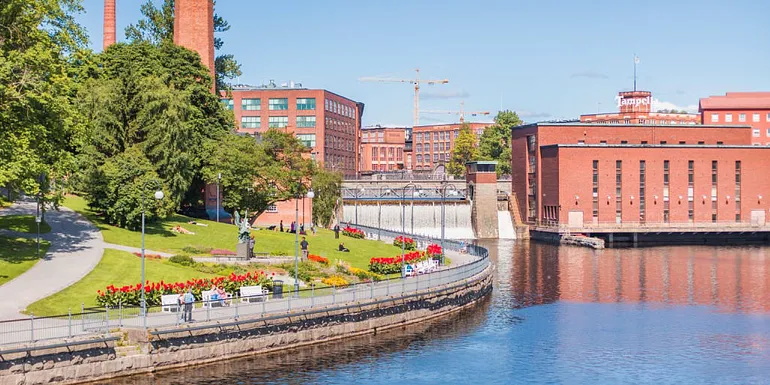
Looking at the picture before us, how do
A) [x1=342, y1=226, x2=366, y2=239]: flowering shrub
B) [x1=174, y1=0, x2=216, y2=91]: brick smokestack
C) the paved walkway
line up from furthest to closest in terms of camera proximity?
[x1=174, y1=0, x2=216, y2=91]: brick smokestack
[x1=342, y1=226, x2=366, y2=239]: flowering shrub
the paved walkway

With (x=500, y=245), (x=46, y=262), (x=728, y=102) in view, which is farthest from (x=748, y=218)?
(x=46, y=262)

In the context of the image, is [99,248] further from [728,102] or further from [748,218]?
[728,102]

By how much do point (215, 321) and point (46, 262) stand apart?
48.5 feet

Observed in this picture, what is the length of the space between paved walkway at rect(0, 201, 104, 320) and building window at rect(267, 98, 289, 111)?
249ft

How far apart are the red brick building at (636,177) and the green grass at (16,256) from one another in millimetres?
78612

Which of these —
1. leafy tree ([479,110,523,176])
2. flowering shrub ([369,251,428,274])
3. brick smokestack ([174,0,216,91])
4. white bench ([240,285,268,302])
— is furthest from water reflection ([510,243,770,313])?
leafy tree ([479,110,523,176])

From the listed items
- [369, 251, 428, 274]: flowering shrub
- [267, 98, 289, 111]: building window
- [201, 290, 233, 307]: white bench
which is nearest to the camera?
[201, 290, 233, 307]: white bench

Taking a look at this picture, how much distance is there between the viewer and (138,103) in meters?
77.2

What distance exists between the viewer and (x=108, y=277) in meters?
49.7

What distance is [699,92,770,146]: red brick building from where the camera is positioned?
178875 mm

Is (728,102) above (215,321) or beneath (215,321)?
above

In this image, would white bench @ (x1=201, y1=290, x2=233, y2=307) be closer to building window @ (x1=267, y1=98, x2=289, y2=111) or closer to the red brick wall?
the red brick wall

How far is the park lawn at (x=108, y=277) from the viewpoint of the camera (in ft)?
140

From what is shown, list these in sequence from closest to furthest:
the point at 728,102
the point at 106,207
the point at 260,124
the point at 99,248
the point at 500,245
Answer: the point at 99,248 < the point at 106,207 < the point at 500,245 < the point at 260,124 < the point at 728,102
